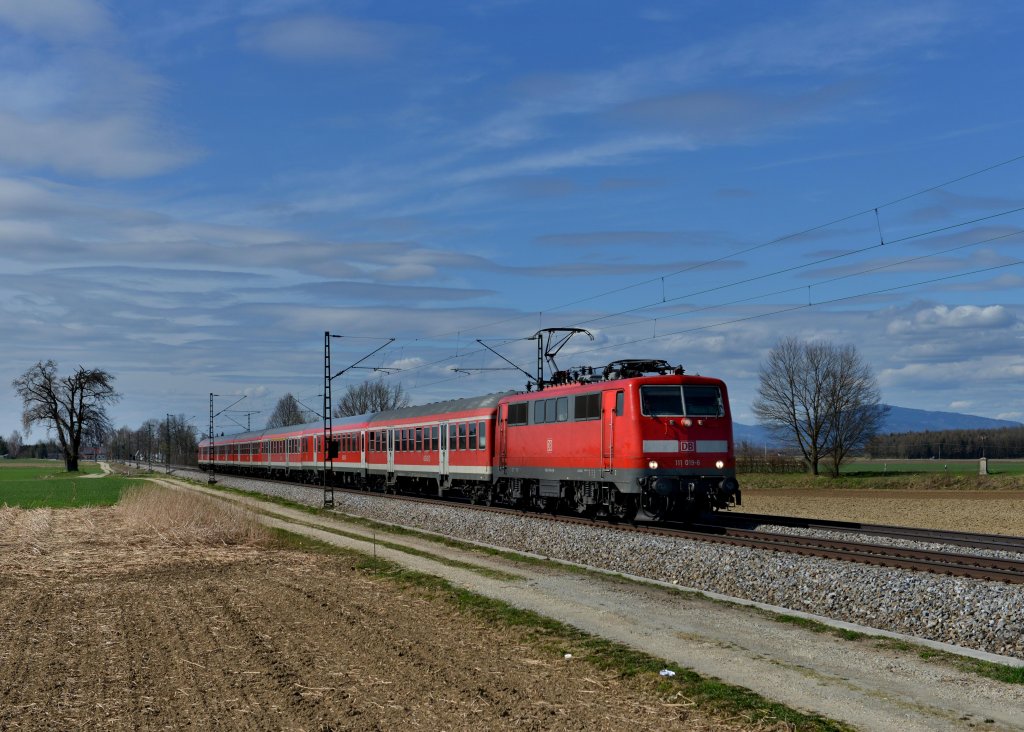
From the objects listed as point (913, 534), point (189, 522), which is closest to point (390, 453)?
point (189, 522)

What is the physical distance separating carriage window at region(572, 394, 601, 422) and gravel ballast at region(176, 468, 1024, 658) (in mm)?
2880

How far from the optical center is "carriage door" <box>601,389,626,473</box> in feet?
83.0

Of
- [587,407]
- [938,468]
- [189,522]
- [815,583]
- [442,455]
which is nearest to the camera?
[815,583]

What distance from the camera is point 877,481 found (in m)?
66.8

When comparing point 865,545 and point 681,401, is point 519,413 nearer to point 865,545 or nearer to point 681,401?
point 681,401

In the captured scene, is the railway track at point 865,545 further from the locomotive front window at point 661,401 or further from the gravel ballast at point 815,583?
the locomotive front window at point 661,401

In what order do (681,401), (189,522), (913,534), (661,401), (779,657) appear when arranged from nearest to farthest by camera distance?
1. (779,657)
2. (913,534)
3. (661,401)
4. (681,401)
5. (189,522)

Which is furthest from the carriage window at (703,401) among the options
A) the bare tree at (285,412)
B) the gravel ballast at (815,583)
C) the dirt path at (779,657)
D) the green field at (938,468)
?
the bare tree at (285,412)

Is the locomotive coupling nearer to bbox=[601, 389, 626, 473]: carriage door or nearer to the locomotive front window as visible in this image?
the locomotive front window

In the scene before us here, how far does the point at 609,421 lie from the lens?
2567cm

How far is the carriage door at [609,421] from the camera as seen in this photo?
2530 cm

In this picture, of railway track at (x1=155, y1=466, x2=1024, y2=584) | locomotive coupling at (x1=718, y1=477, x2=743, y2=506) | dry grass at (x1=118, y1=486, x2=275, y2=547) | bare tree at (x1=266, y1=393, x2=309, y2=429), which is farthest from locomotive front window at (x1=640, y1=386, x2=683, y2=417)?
bare tree at (x1=266, y1=393, x2=309, y2=429)

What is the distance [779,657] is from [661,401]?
540 inches

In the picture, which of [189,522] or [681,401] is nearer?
[681,401]
